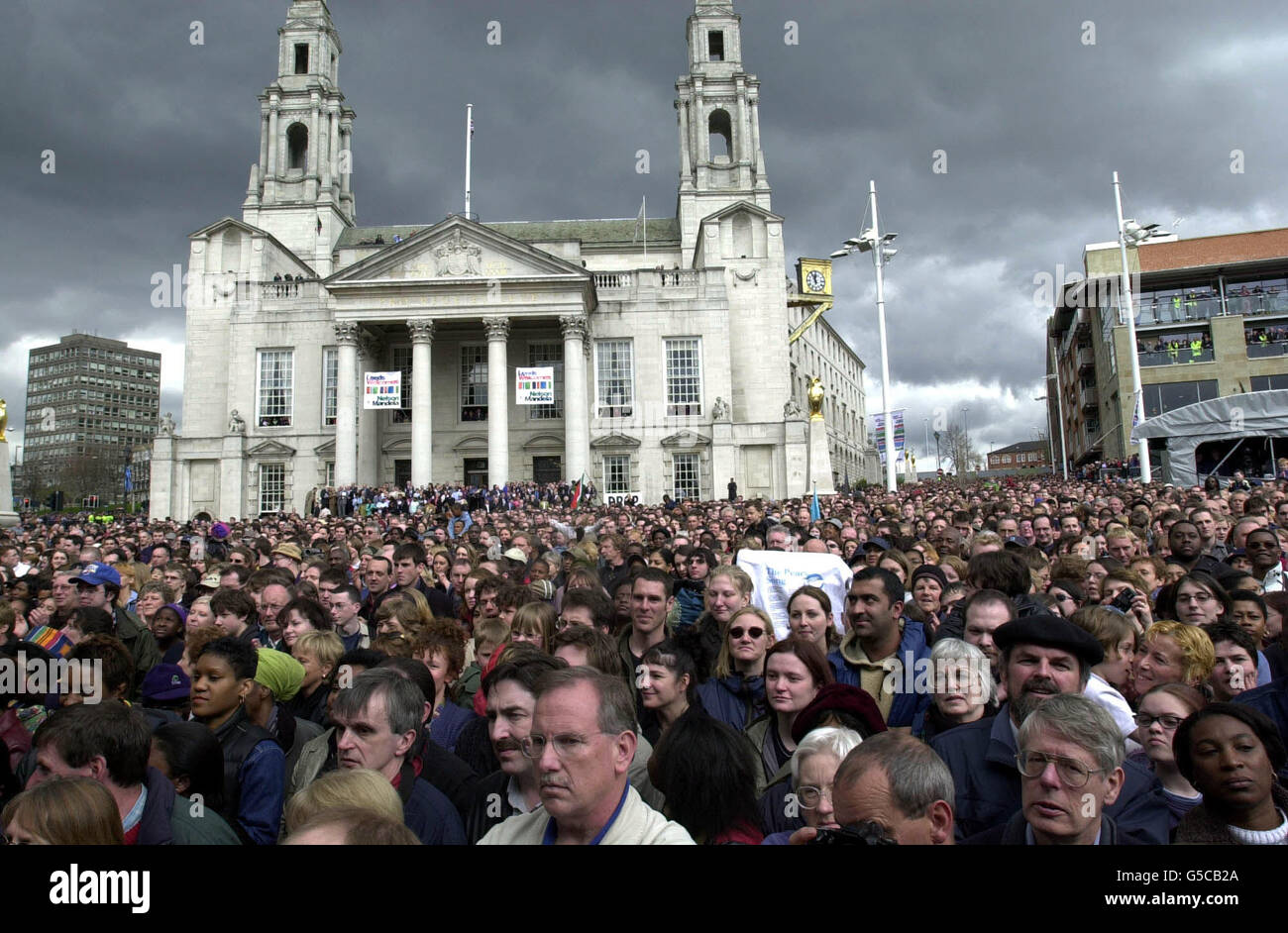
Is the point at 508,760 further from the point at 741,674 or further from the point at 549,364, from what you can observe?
the point at 549,364

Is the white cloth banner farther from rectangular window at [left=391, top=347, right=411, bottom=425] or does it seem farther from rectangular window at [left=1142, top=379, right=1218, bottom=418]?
rectangular window at [left=1142, top=379, right=1218, bottom=418]

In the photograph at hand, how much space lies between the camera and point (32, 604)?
8688mm

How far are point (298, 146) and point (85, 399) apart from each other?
75.5m

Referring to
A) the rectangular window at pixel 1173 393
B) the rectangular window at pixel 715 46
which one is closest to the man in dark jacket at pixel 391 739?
the rectangular window at pixel 1173 393

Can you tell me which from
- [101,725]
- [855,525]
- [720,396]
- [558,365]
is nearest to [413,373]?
[558,365]

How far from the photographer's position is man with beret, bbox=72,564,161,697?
6.63 metres

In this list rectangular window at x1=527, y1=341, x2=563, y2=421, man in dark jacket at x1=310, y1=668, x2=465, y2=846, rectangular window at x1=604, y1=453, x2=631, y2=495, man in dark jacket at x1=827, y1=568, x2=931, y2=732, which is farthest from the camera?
rectangular window at x1=527, y1=341, x2=563, y2=421

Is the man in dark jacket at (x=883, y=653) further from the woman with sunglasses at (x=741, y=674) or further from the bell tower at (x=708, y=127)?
the bell tower at (x=708, y=127)

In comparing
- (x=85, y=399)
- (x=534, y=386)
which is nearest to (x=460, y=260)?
(x=534, y=386)

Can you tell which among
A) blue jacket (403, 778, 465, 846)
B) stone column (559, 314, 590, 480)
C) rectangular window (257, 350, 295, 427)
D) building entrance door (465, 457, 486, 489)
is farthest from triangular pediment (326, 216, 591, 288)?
blue jacket (403, 778, 465, 846)

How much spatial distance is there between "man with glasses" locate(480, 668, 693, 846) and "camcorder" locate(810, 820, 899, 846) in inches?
19.2
